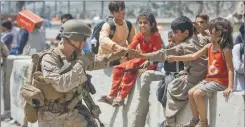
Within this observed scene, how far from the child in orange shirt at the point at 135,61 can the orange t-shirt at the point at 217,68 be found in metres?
1.15

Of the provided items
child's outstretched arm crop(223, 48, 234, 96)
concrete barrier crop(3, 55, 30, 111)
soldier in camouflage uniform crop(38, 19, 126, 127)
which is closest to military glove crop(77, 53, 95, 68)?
soldier in camouflage uniform crop(38, 19, 126, 127)

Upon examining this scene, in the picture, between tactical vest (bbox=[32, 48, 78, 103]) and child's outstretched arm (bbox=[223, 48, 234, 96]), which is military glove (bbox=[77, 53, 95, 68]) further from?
child's outstretched arm (bbox=[223, 48, 234, 96])

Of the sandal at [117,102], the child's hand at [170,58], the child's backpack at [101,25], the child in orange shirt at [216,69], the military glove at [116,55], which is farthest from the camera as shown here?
the child's backpack at [101,25]

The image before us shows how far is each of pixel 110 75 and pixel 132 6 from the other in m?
10.1

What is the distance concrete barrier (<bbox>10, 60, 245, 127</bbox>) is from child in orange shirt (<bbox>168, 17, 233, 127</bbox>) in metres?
0.09

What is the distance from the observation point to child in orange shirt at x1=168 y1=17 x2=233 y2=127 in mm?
5027

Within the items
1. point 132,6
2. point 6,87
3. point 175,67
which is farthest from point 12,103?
point 132,6

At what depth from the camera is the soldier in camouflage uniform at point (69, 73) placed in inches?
188

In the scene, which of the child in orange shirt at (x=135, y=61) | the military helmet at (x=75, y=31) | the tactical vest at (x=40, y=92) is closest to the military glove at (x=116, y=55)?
the military helmet at (x=75, y=31)

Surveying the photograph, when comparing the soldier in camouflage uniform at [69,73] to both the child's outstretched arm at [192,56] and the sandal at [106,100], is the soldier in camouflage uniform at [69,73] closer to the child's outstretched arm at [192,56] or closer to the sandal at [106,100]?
the child's outstretched arm at [192,56]

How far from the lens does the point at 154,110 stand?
6.33m

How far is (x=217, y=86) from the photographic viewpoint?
5.16m

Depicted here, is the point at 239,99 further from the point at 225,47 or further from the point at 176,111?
the point at 176,111

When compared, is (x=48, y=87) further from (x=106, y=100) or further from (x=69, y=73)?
(x=106, y=100)
